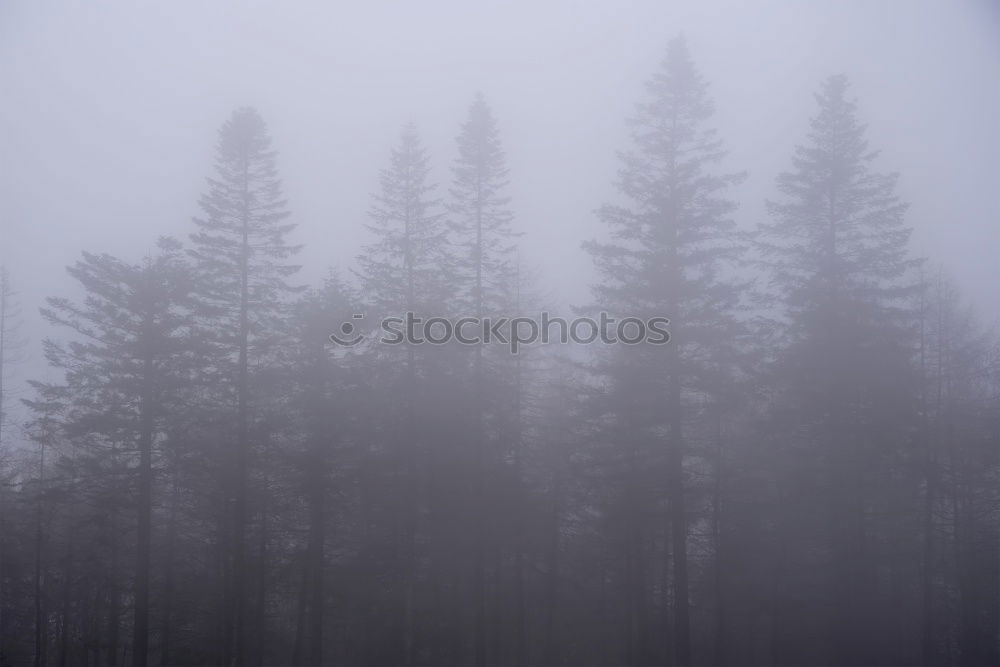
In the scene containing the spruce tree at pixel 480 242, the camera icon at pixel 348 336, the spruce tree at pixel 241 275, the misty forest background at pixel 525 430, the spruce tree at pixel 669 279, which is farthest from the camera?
the camera icon at pixel 348 336

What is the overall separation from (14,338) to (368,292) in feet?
45.4

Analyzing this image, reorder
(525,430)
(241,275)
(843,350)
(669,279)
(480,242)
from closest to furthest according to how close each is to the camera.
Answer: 1. (669,279)
2. (843,350)
3. (241,275)
4. (480,242)
5. (525,430)

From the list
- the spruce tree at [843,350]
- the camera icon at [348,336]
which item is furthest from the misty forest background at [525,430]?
the camera icon at [348,336]

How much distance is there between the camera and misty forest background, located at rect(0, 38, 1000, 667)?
19.9 meters

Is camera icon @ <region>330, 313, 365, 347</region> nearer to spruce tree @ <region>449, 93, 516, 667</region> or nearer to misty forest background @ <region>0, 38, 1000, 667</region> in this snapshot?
misty forest background @ <region>0, 38, 1000, 667</region>

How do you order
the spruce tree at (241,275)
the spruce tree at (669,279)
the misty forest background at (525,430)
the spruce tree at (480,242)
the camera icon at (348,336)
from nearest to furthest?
the spruce tree at (669,279), the misty forest background at (525,430), the spruce tree at (241,275), the spruce tree at (480,242), the camera icon at (348,336)

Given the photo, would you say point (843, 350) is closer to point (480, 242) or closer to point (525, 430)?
point (525, 430)

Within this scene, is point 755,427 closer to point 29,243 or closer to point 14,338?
point 14,338

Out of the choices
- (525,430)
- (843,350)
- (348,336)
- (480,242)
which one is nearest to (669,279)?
(843,350)

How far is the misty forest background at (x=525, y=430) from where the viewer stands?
19.9 m

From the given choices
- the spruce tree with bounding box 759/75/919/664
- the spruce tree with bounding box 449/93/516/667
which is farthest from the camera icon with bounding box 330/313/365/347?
the spruce tree with bounding box 759/75/919/664

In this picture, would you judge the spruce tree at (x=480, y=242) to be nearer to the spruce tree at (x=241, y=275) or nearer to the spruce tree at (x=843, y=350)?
the spruce tree at (x=241, y=275)

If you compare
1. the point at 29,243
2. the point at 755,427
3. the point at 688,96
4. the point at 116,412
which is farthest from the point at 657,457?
the point at 29,243

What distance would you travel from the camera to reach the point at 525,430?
954 inches
